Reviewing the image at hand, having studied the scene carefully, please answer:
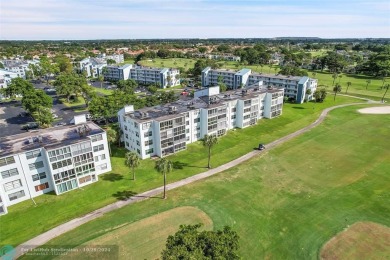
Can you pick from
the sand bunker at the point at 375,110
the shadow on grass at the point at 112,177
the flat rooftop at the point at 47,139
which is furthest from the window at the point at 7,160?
the sand bunker at the point at 375,110

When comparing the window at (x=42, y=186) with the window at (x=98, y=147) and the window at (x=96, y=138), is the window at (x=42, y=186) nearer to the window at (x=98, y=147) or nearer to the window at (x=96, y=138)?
the window at (x=98, y=147)

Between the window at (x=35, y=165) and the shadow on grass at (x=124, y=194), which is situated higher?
the window at (x=35, y=165)

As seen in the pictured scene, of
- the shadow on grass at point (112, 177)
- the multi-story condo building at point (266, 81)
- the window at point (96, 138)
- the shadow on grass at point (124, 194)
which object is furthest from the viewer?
the multi-story condo building at point (266, 81)

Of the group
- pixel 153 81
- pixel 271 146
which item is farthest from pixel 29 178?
pixel 153 81

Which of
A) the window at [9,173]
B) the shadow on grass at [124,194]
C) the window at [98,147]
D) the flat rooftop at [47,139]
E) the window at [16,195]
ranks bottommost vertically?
the shadow on grass at [124,194]

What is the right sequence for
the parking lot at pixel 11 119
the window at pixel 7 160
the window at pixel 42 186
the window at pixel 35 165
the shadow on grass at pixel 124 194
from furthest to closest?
the parking lot at pixel 11 119
the window at pixel 42 186
the shadow on grass at pixel 124 194
the window at pixel 35 165
the window at pixel 7 160

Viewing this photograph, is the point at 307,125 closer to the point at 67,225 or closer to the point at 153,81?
the point at 67,225
